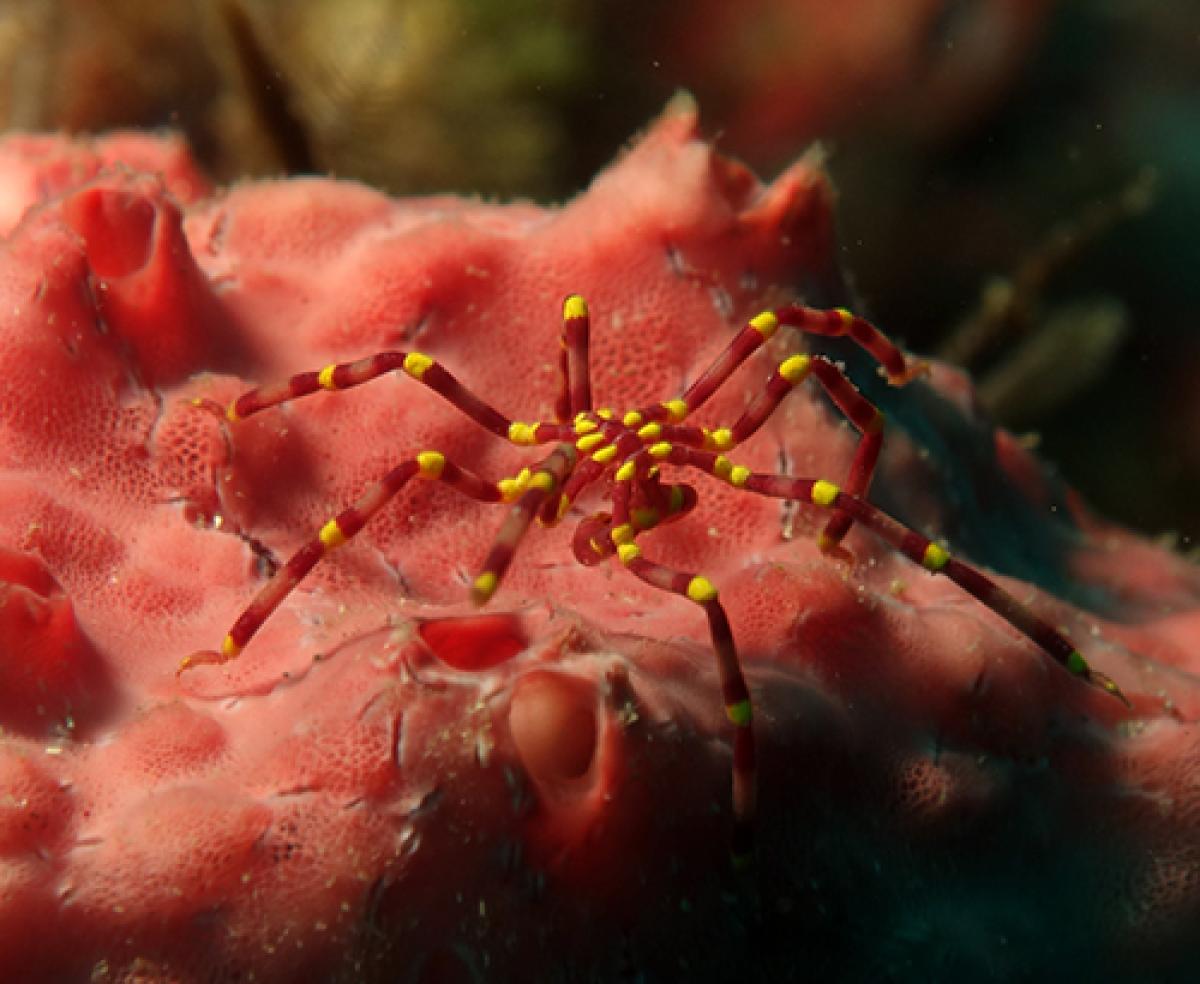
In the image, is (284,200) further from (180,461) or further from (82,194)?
(180,461)

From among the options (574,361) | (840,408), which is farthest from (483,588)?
(840,408)

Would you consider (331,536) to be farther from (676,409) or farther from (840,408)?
(840,408)

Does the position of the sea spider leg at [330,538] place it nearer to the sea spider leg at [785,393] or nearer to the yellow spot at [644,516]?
the yellow spot at [644,516]

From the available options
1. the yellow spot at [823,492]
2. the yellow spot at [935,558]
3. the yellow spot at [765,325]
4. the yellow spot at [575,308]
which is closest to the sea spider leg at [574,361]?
the yellow spot at [575,308]

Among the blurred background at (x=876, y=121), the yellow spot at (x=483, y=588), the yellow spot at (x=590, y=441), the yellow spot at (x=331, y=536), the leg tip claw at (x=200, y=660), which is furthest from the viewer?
the blurred background at (x=876, y=121)

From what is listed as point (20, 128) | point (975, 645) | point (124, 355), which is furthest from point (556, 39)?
point (975, 645)

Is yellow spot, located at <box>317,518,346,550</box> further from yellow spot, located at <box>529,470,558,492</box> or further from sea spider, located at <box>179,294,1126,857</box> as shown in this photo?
yellow spot, located at <box>529,470,558,492</box>
